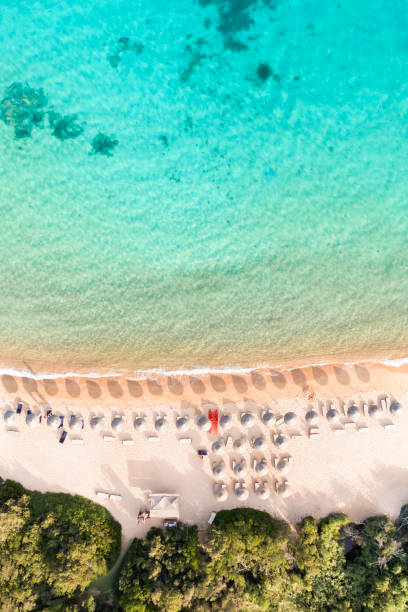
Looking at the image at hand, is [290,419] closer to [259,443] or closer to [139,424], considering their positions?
[259,443]

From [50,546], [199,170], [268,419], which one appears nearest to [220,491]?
[268,419]

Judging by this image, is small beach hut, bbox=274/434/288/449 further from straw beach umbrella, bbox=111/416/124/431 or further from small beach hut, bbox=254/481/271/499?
straw beach umbrella, bbox=111/416/124/431

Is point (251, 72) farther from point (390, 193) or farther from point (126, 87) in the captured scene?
point (390, 193)

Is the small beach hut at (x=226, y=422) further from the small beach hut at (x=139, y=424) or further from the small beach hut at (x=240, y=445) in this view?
the small beach hut at (x=139, y=424)

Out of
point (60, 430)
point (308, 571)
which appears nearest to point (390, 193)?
point (308, 571)

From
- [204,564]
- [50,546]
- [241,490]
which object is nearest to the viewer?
[204,564]
